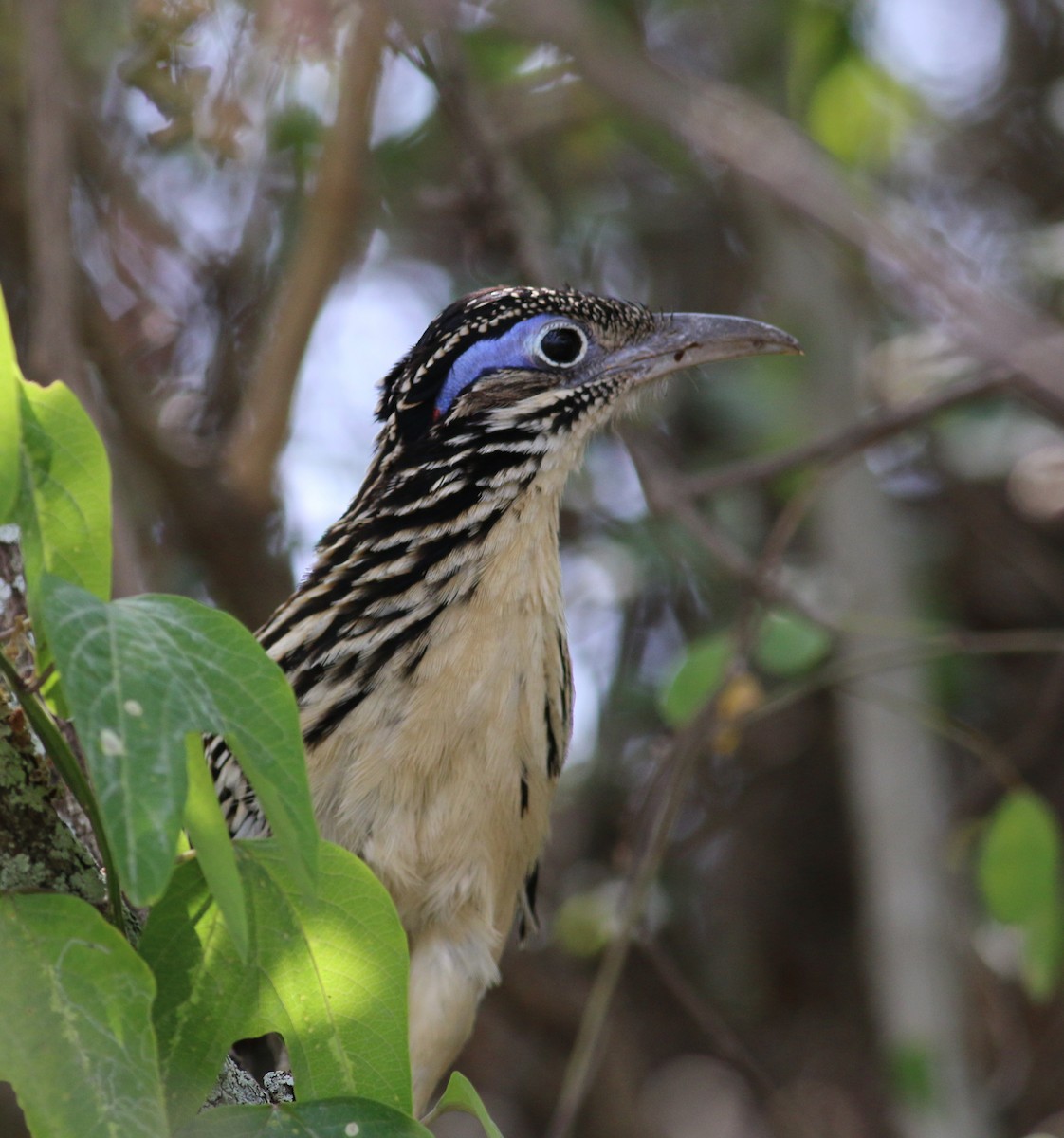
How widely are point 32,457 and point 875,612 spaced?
4.61 m

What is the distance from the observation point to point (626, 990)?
686 centimetres

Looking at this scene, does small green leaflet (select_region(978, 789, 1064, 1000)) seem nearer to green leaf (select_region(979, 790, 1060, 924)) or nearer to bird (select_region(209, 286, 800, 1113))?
green leaf (select_region(979, 790, 1060, 924))

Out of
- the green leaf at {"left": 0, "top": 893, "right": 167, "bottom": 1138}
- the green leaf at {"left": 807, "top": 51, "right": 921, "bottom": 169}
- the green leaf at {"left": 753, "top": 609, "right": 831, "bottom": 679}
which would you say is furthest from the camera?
the green leaf at {"left": 807, "top": 51, "right": 921, "bottom": 169}

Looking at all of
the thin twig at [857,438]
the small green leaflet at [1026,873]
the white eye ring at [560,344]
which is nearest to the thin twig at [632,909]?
the thin twig at [857,438]

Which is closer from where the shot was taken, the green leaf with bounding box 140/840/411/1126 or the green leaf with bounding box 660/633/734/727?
the green leaf with bounding box 140/840/411/1126

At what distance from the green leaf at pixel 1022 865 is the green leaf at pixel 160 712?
2741mm

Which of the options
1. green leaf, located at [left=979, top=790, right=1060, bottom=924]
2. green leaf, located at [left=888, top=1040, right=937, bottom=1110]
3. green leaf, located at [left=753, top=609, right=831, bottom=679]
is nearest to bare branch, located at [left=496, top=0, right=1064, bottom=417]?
green leaf, located at [left=753, top=609, right=831, bottom=679]

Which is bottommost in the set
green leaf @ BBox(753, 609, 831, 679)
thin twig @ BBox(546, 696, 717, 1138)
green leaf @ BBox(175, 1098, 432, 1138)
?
thin twig @ BBox(546, 696, 717, 1138)

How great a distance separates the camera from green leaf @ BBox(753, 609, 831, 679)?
4.16 meters

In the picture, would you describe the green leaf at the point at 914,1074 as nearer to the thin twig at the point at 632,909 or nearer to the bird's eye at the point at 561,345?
the thin twig at the point at 632,909

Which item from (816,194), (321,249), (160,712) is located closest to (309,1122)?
(160,712)

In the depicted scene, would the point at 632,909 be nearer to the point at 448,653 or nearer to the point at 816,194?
the point at 448,653

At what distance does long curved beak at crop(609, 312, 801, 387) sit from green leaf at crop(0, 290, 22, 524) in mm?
2298

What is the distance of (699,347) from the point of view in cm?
389
